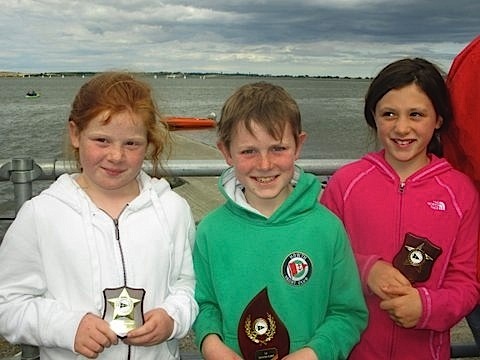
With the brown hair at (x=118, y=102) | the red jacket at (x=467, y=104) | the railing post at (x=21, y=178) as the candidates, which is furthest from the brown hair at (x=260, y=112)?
the railing post at (x=21, y=178)

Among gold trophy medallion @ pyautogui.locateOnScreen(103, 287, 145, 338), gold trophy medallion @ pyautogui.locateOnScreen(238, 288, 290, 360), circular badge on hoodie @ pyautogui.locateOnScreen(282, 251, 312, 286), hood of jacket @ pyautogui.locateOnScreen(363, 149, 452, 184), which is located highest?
hood of jacket @ pyautogui.locateOnScreen(363, 149, 452, 184)

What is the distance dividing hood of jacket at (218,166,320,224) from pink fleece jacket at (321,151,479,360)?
33 cm

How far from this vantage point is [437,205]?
264 centimetres

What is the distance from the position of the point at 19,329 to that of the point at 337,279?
1218mm

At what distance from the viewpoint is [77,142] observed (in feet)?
8.14

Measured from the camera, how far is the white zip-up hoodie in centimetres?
232

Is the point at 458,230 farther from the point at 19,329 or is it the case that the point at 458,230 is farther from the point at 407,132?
the point at 19,329

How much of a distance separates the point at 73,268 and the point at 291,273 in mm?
831

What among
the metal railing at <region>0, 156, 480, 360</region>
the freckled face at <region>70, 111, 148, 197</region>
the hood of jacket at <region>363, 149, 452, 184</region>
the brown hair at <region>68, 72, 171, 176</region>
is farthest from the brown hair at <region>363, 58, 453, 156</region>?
the freckled face at <region>70, 111, 148, 197</region>

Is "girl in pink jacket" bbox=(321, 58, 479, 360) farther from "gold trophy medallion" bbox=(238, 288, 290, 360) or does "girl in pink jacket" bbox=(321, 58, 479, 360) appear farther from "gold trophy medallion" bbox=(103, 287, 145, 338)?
"gold trophy medallion" bbox=(103, 287, 145, 338)

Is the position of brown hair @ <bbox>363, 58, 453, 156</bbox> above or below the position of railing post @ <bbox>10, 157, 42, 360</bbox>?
above

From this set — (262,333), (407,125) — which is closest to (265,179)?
(262,333)

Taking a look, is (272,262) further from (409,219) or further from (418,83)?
(418,83)

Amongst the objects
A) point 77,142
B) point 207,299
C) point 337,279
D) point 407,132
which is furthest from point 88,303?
point 407,132
